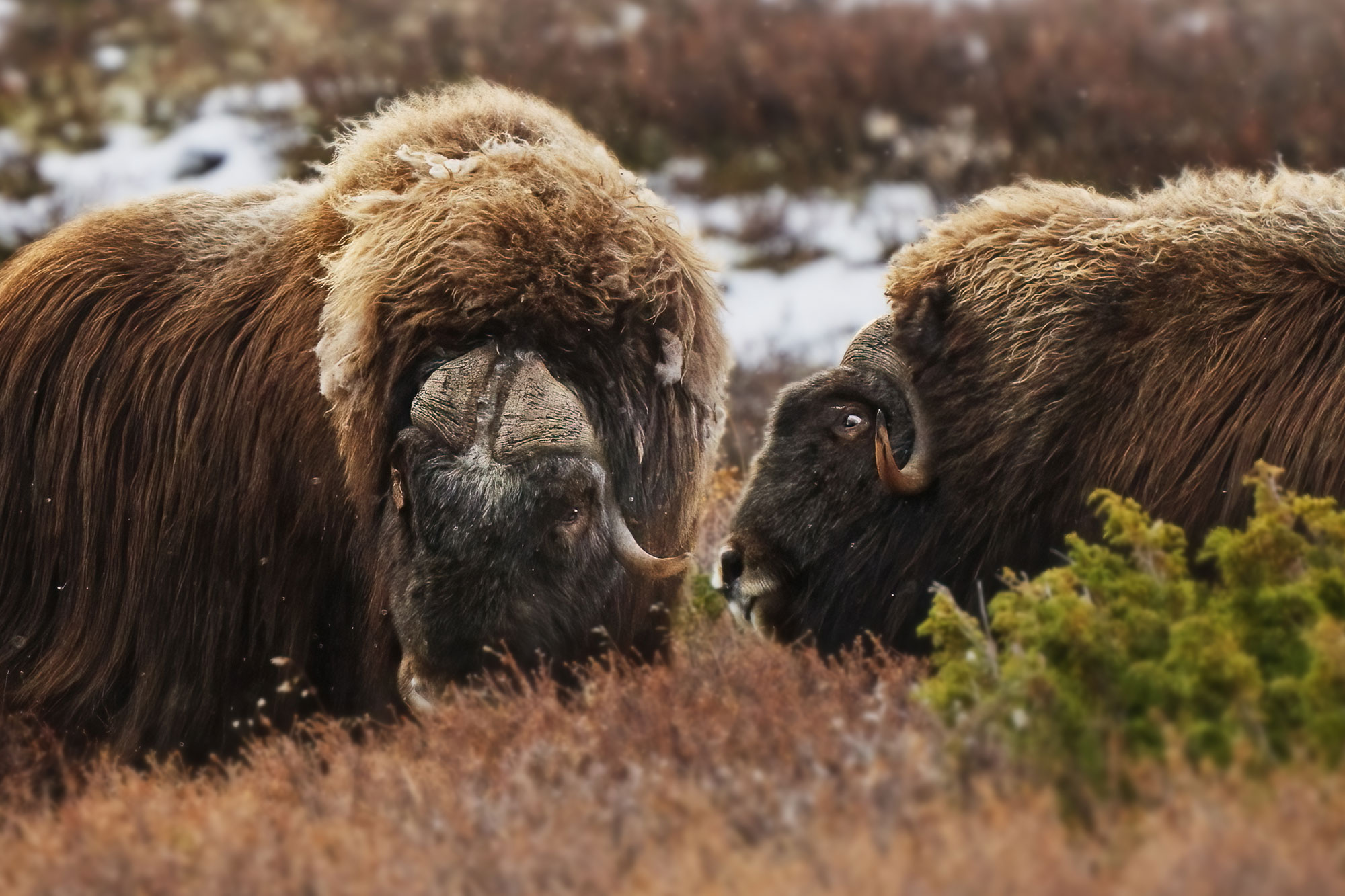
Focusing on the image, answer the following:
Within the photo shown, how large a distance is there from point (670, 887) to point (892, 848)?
0.27 metres

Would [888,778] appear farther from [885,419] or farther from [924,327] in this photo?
[924,327]

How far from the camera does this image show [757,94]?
13883 mm

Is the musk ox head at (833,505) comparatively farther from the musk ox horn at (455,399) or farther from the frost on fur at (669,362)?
the musk ox horn at (455,399)

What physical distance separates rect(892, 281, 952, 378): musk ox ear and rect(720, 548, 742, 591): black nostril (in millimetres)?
631

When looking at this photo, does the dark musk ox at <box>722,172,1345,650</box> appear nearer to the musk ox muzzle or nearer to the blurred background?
the musk ox muzzle

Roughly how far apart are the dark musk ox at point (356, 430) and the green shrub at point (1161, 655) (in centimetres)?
98

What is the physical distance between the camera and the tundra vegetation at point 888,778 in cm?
193

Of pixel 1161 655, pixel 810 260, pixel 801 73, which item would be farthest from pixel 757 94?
pixel 1161 655

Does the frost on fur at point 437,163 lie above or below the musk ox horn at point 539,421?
above

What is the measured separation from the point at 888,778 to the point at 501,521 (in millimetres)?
1463

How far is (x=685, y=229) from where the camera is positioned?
4.29 m

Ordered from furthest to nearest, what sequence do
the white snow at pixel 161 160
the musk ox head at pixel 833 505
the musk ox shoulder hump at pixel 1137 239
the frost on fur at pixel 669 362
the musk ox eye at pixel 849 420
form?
1. the white snow at pixel 161 160
2. the musk ox eye at pixel 849 420
3. the musk ox head at pixel 833 505
4. the frost on fur at pixel 669 362
5. the musk ox shoulder hump at pixel 1137 239

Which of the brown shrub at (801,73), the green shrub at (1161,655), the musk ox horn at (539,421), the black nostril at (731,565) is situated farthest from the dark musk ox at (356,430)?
the brown shrub at (801,73)

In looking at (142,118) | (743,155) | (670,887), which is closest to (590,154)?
(670,887)
